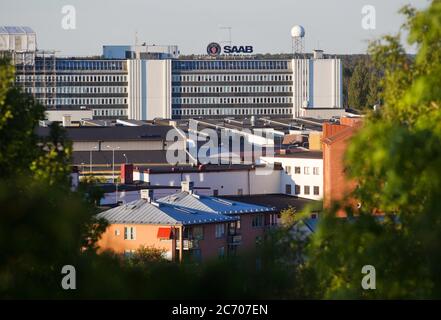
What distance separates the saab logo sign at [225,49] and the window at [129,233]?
9919cm

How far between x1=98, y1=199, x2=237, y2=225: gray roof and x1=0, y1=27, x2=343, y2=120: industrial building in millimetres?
88849

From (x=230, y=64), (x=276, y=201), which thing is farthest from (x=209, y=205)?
(x=230, y=64)

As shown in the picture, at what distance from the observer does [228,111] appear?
482 ft

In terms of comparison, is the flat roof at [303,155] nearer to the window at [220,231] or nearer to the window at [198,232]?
the window at [220,231]

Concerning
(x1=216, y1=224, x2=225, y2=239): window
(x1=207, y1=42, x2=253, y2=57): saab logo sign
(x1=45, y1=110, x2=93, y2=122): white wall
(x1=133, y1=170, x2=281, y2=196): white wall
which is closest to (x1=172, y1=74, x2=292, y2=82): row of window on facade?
(x1=207, y1=42, x2=253, y2=57): saab logo sign

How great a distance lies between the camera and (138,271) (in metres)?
12.9

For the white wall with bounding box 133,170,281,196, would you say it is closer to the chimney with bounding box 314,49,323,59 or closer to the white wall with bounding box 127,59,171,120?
the white wall with bounding box 127,59,171,120

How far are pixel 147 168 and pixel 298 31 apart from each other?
71.9 m

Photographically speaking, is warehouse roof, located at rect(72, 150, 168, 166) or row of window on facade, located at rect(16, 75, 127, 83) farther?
row of window on facade, located at rect(16, 75, 127, 83)

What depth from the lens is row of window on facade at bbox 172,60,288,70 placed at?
14475cm

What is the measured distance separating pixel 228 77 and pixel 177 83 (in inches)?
198

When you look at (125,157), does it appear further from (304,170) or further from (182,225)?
(182,225)

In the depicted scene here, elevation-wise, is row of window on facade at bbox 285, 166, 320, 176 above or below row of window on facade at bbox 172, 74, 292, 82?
below
